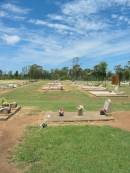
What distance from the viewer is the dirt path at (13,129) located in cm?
804

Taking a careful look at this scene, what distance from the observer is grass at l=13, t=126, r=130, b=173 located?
7.52m

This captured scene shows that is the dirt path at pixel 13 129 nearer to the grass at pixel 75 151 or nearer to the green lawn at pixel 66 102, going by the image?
the grass at pixel 75 151

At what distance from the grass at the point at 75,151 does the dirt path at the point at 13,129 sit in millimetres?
269

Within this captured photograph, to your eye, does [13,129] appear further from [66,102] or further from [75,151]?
[66,102]

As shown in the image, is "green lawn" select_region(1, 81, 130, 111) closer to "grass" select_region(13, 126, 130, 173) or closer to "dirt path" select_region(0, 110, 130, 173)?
"dirt path" select_region(0, 110, 130, 173)

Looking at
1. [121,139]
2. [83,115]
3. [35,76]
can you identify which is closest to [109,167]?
[121,139]

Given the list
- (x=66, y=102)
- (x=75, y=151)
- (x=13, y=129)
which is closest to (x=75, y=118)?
(x=13, y=129)

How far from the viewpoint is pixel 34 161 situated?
8.14m

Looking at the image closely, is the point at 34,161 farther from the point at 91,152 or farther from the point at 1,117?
the point at 1,117

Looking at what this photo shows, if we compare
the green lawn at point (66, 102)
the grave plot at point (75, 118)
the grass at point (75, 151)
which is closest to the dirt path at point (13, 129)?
the grass at point (75, 151)

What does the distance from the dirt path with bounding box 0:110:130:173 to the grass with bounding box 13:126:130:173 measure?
0.88 ft

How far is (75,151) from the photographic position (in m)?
8.95

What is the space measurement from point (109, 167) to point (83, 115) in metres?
8.97

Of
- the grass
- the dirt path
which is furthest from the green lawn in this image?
the grass
